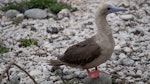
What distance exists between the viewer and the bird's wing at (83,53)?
652cm

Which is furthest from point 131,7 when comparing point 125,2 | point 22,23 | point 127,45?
point 22,23

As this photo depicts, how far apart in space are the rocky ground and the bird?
670 mm

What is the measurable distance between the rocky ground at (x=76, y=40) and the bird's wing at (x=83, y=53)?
25.9 inches

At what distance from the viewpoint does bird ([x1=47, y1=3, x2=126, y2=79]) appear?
647 cm

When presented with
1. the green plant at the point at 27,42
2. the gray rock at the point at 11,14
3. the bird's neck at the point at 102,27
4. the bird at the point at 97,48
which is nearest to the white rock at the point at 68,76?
the bird at the point at 97,48

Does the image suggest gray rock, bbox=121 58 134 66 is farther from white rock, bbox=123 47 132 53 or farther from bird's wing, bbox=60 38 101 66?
bird's wing, bbox=60 38 101 66

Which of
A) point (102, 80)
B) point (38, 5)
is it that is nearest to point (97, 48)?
point (102, 80)

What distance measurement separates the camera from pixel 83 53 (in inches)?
261

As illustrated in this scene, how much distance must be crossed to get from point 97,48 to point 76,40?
2.72m

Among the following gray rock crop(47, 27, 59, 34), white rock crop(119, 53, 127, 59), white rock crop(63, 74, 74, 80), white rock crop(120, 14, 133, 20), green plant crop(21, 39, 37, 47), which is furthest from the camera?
white rock crop(120, 14, 133, 20)

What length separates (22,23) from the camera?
1032 cm

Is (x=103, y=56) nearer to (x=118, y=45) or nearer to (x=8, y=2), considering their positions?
(x=118, y=45)

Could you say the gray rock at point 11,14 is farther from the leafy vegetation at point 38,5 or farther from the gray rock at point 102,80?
the gray rock at point 102,80

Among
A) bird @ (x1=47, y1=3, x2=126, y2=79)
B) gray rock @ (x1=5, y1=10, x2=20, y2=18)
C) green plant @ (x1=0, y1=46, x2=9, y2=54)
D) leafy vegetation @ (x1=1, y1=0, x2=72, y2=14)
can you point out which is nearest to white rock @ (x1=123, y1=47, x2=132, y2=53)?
bird @ (x1=47, y1=3, x2=126, y2=79)
